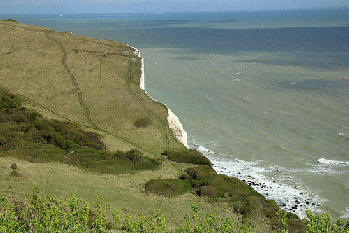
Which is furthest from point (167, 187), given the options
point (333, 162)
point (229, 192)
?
point (333, 162)

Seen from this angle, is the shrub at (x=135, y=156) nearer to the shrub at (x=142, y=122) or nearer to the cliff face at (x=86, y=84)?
the cliff face at (x=86, y=84)

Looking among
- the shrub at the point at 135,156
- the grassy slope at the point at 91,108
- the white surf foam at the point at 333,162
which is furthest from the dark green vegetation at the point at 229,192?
the white surf foam at the point at 333,162

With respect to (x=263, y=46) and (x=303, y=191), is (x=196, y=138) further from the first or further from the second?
(x=263, y=46)

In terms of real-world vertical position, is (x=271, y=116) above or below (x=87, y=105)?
below

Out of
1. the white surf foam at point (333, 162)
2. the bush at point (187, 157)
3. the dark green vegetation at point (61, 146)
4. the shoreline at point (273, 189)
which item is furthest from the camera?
the white surf foam at point (333, 162)

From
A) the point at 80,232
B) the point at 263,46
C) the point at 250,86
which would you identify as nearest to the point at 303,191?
the point at 80,232

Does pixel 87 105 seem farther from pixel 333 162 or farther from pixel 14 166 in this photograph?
pixel 333 162
